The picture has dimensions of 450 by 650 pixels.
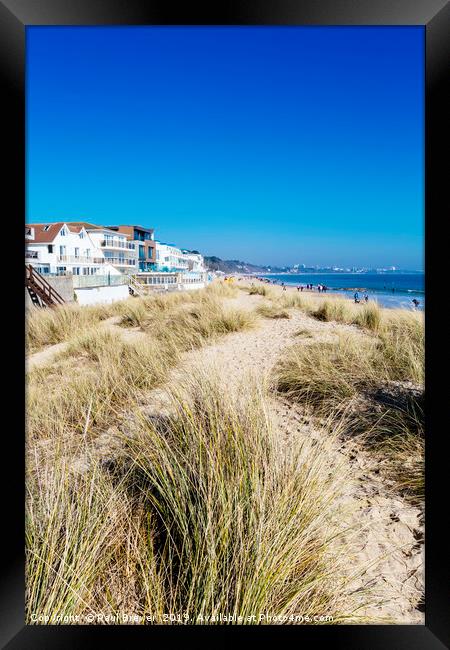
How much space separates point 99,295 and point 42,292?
1.20 m

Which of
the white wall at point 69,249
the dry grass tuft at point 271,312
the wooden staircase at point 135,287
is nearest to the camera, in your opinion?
the dry grass tuft at point 271,312

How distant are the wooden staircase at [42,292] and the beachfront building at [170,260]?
2455mm

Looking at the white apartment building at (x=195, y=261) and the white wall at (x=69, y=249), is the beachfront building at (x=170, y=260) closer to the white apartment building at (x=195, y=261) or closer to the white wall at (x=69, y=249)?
the white apartment building at (x=195, y=261)

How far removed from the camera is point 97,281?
6113 millimetres

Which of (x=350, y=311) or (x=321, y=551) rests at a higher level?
(x=350, y=311)

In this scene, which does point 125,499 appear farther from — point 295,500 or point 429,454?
point 429,454

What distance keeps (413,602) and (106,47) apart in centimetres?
294

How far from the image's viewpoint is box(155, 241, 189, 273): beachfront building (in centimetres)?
711

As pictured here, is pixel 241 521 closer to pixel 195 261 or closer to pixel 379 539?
pixel 379 539

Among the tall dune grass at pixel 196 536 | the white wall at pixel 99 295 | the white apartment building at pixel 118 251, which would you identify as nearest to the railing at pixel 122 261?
the white apartment building at pixel 118 251

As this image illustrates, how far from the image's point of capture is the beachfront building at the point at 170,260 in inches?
280

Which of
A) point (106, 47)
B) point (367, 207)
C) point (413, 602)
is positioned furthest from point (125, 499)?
point (367, 207)

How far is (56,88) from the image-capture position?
7.58 feet

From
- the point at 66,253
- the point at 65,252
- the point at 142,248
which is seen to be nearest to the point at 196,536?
the point at 65,252
